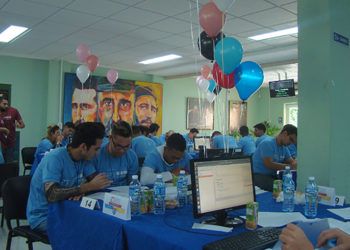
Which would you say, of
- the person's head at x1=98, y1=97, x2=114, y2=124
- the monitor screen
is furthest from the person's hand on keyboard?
the monitor screen

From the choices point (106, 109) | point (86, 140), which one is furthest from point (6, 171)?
point (106, 109)

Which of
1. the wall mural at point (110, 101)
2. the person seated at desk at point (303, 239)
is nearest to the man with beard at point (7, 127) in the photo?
the wall mural at point (110, 101)

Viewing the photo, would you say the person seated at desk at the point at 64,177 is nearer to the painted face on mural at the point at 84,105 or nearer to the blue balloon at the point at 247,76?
the blue balloon at the point at 247,76

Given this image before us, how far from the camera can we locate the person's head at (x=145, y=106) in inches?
328

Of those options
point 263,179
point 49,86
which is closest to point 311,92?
point 263,179

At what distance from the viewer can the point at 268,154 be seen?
138 inches

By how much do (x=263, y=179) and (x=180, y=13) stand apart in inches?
94.0

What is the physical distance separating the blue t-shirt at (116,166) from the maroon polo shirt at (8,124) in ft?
10.3

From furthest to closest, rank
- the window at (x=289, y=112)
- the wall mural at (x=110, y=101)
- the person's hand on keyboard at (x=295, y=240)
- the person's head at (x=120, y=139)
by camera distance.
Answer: the window at (x=289, y=112) < the wall mural at (x=110, y=101) < the person's head at (x=120, y=139) < the person's hand on keyboard at (x=295, y=240)

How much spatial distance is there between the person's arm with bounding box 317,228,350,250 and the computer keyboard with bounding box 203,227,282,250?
0.69 ft

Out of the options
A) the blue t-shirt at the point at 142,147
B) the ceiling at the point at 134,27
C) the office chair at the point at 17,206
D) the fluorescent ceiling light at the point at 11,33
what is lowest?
the office chair at the point at 17,206

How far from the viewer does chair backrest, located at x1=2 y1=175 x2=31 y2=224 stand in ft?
7.08

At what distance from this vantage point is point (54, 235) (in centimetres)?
197

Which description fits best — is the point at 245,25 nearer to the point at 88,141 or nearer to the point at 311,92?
the point at 311,92
